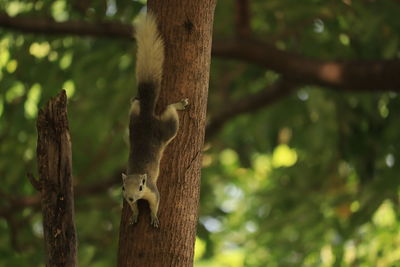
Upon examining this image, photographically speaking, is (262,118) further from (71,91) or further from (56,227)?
(56,227)

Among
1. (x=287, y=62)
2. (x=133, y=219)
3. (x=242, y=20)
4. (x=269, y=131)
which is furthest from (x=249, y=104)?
(x=133, y=219)

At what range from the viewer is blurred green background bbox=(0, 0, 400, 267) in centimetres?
752

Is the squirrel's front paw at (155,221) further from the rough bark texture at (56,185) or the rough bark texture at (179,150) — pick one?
the rough bark texture at (56,185)

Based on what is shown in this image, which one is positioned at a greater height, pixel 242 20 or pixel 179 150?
pixel 242 20

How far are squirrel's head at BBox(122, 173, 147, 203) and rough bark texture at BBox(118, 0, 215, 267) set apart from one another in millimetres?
141

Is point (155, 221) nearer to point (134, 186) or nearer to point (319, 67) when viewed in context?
point (134, 186)

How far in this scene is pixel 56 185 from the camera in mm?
3953

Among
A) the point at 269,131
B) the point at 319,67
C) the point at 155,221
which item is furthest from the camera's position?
the point at 269,131

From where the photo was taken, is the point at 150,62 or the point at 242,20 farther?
the point at 242,20

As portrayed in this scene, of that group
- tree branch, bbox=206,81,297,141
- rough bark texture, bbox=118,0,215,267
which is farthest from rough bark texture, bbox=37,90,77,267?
tree branch, bbox=206,81,297,141

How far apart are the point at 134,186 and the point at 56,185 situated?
A: 0.51m

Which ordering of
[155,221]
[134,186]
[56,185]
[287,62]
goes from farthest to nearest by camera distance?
[287,62], [56,185], [155,221], [134,186]

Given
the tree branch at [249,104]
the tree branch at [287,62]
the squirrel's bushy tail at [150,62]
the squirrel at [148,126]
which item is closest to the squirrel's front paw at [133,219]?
the squirrel at [148,126]

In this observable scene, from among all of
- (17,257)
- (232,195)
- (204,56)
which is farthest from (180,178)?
(232,195)
